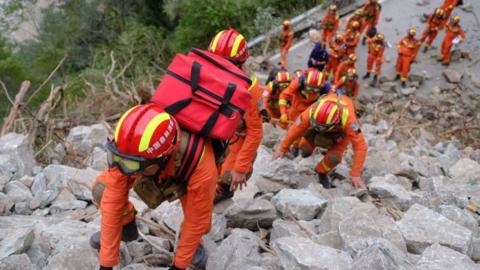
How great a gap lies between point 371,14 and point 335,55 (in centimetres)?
216

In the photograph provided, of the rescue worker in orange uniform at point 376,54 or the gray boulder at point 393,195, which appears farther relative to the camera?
the rescue worker in orange uniform at point 376,54

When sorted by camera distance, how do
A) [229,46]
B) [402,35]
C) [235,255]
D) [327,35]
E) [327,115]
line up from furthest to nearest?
[402,35] → [327,35] → [327,115] → [229,46] → [235,255]

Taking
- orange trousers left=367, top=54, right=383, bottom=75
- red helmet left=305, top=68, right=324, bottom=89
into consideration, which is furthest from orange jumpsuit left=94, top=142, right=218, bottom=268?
orange trousers left=367, top=54, right=383, bottom=75

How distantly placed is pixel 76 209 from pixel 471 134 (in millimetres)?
8784

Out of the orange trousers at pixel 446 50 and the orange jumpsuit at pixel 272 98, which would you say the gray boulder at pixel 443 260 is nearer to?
the orange jumpsuit at pixel 272 98

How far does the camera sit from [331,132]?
17.6ft

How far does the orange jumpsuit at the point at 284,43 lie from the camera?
39.5 ft

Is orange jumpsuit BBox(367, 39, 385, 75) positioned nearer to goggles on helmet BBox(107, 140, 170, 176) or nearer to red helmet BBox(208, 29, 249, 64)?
red helmet BBox(208, 29, 249, 64)

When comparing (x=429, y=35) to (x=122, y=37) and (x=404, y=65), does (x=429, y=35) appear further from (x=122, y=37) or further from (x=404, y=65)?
(x=122, y=37)

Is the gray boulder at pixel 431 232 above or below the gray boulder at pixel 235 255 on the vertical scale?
above

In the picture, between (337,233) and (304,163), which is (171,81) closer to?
(337,233)

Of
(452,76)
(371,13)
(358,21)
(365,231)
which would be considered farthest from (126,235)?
(371,13)

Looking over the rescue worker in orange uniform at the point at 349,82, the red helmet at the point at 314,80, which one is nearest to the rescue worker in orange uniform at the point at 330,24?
the rescue worker in orange uniform at the point at 349,82

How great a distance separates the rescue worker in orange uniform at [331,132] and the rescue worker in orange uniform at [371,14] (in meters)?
8.30
